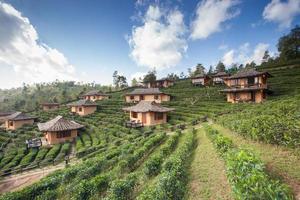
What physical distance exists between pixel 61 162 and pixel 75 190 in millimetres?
12041

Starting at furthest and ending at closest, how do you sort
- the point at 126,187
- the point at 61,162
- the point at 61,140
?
the point at 61,140, the point at 61,162, the point at 126,187

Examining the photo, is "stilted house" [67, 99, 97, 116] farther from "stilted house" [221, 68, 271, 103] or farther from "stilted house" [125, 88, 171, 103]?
"stilted house" [221, 68, 271, 103]

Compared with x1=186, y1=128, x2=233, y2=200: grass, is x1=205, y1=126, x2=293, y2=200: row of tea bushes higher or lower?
higher

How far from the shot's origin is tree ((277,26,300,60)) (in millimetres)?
62056

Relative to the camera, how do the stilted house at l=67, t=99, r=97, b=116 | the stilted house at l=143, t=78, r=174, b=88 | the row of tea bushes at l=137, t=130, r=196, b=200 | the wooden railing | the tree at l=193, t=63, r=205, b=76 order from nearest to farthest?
the row of tea bushes at l=137, t=130, r=196, b=200 < the wooden railing < the stilted house at l=67, t=99, r=97, b=116 < the stilted house at l=143, t=78, r=174, b=88 < the tree at l=193, t=63, r=205, b=76

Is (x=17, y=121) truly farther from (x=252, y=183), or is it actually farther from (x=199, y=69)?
(x=199, y=69)

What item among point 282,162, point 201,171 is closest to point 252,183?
point 282,162

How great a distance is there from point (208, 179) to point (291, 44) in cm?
7297

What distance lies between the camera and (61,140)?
98.9 feet

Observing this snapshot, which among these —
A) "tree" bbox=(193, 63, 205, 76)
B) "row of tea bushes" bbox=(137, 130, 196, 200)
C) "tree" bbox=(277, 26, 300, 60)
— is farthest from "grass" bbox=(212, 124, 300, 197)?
"tree" bbox=(193, 63, 205, 76)

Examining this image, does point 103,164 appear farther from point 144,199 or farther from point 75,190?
point 144,199

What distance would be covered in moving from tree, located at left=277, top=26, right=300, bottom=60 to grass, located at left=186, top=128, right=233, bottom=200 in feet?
223

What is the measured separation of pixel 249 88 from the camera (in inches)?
1426

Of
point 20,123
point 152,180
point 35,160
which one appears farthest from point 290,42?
point 20,123
